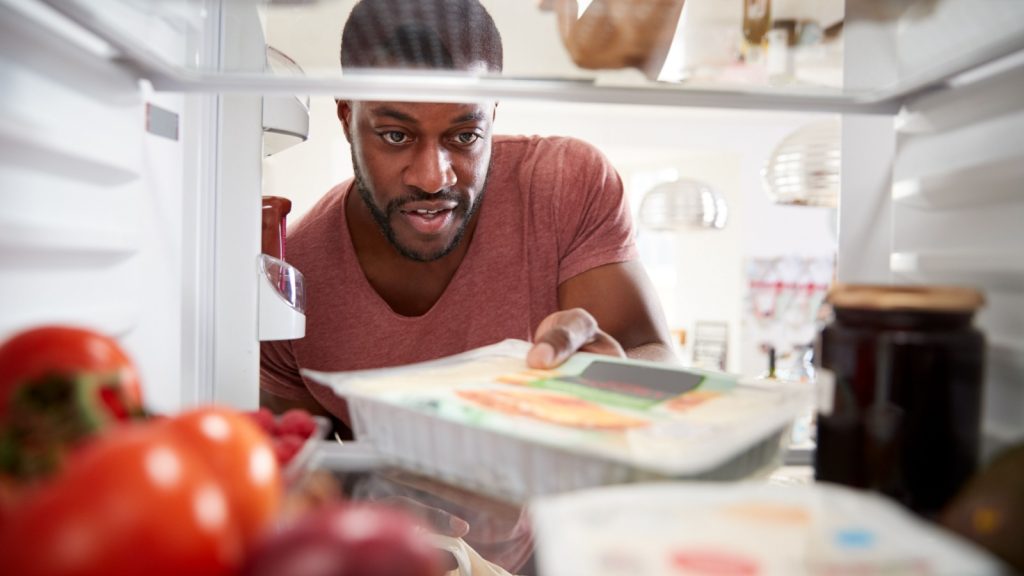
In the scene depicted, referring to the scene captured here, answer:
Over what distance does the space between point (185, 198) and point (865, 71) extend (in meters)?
0.79

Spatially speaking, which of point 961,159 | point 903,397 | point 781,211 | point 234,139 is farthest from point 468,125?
point 781,211

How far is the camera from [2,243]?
0.58 m

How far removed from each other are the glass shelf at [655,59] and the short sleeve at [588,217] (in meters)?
0.88

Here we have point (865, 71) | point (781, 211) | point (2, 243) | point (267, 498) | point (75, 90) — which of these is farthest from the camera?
point (781, 211)

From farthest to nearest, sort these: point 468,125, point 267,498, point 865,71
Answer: point 468,125, point 865,71, point 267,498

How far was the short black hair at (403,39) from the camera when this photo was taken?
2.58 ft

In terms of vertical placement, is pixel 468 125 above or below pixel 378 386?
above

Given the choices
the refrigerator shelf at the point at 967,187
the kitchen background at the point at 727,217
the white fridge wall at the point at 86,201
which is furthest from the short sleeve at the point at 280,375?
the kitchen background at the point at 727,217

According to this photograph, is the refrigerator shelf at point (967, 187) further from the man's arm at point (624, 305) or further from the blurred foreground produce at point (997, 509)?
the man's arm at point (624, 305)

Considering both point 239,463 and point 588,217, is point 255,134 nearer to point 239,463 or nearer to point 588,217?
point 239,463

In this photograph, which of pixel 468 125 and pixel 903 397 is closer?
pixel 903 397

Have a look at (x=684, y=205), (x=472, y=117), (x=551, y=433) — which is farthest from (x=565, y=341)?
(x=684, y=205)

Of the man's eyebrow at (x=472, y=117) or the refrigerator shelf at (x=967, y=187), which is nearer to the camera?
the refrigerator shelf at (x=967, y=187)

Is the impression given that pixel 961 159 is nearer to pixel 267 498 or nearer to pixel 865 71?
pixel 865 71
